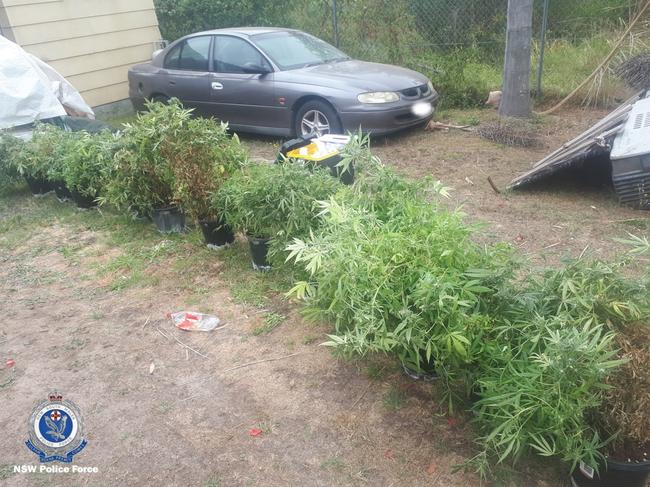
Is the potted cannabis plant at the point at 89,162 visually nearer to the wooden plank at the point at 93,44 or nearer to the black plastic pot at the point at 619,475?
the black plastic pot at the point at 619,475

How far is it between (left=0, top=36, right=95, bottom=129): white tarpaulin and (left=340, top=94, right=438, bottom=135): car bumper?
4.09 metres

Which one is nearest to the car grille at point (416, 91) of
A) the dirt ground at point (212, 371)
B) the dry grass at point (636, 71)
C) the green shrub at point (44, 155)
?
the dirt ground at point (212, 371)

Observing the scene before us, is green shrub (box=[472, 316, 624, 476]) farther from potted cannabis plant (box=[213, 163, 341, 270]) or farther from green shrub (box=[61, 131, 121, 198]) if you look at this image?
green shrub (box=[61, 131, 121, 198])

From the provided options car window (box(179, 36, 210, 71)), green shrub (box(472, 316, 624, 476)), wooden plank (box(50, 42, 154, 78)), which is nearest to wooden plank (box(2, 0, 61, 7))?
wooden plank (box(50, 42, 154, 78))

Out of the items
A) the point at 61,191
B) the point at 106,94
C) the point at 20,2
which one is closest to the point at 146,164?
the point at 61,191

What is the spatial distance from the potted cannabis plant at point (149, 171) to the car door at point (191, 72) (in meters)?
3.18

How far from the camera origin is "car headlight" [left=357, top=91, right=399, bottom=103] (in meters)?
6.68

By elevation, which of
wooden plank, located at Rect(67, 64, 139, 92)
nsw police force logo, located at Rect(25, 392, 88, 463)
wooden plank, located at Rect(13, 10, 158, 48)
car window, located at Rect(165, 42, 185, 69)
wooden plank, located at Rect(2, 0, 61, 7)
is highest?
wooden plank, located at Rect(2, 0, 61, 7)

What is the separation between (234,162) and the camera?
461 cm

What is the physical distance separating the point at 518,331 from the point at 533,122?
6038mm

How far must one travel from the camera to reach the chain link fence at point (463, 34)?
8531 millimetres

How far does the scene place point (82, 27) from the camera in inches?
373

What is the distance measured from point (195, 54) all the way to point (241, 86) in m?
1.15

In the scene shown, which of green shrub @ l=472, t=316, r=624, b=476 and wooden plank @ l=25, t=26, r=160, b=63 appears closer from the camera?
green shrub @ l=472, t=316, r=624, b=476
